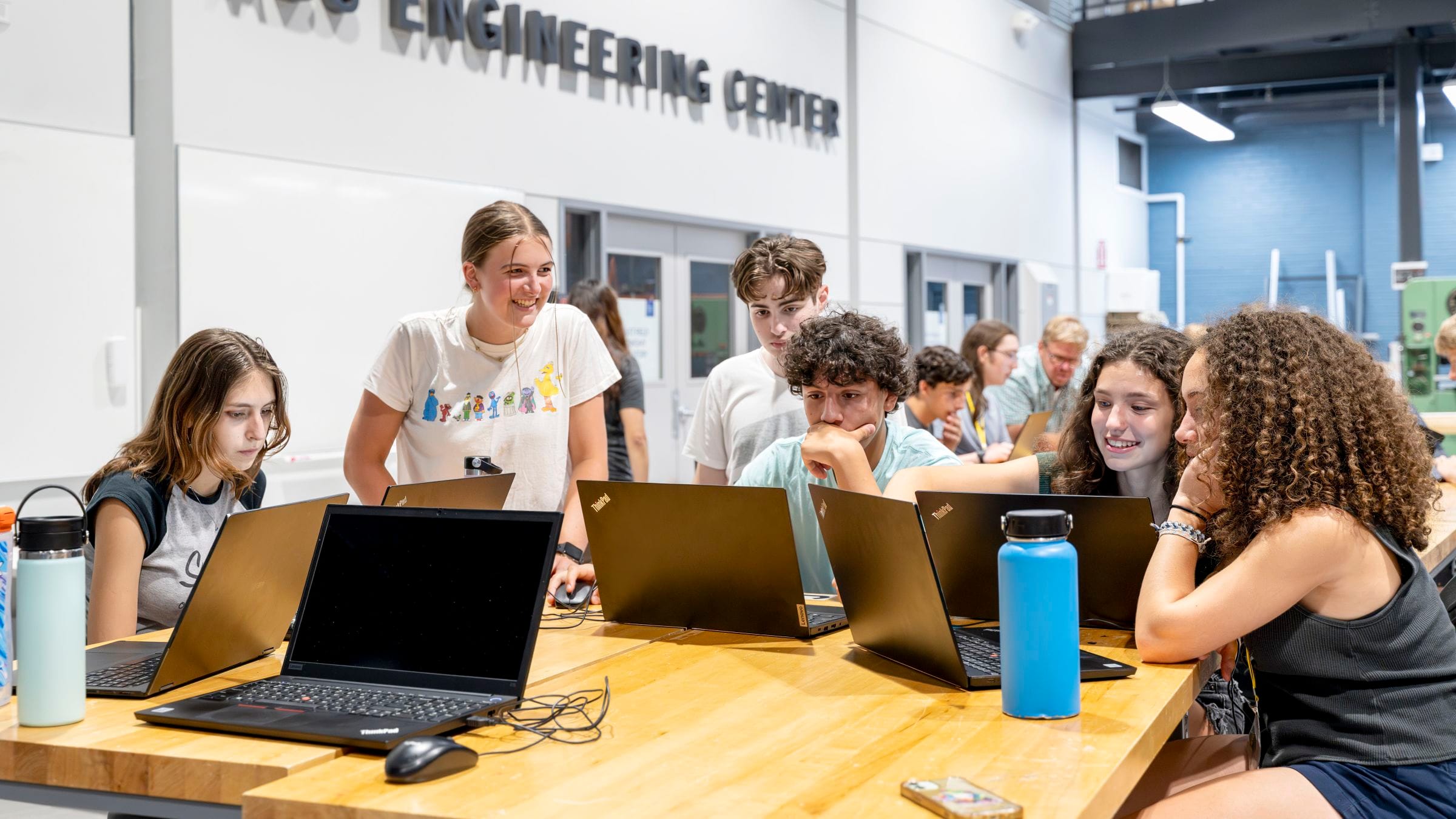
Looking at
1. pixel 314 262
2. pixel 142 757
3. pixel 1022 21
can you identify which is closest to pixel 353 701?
pixel 142 757

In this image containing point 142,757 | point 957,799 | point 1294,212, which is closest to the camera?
point 957,799

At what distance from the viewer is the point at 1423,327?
800 centimetres

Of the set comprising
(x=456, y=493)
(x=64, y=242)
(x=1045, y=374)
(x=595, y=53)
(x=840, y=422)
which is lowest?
(x=456, y=493)

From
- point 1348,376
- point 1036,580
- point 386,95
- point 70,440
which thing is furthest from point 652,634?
point 386,95

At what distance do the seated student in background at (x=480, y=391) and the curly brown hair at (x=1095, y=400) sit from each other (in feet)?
3.33

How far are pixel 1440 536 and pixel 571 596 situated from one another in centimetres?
181

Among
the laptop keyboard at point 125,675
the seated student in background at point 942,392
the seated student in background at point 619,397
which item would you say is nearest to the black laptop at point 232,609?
the laptop keyboard at point 125,675

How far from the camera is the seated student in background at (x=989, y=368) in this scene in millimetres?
5199

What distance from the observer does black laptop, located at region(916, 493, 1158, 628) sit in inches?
72.9

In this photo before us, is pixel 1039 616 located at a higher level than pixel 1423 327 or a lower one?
lower

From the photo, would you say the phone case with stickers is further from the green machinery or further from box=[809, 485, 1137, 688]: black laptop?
the green machinery

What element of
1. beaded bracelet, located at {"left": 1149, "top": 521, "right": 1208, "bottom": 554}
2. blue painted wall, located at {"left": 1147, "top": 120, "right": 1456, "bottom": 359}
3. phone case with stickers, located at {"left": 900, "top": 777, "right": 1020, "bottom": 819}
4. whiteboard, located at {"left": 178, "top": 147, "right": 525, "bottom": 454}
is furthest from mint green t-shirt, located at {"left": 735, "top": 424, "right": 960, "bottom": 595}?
blue painted wall, located at {"left": 1147, "top": 120, "right": 1456, "bottom": 359}

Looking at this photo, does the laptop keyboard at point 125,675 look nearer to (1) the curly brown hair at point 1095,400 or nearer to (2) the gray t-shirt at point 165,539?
(2) the gray t-shirt at point 165,539

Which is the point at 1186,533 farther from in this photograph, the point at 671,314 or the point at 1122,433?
the point at 671,314
